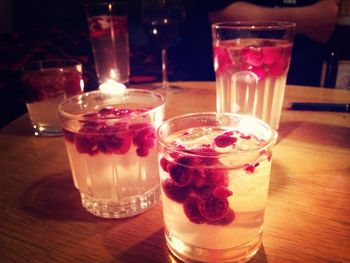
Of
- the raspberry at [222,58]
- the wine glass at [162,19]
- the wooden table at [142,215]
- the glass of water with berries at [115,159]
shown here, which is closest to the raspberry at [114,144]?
the glass of water with berries at [115,159]

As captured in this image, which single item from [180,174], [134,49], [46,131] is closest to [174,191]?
[180,174]

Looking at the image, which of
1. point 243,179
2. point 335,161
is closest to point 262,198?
point 243,179

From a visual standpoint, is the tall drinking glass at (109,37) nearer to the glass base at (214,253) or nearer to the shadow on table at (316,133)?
the shadow on table at (316,133)

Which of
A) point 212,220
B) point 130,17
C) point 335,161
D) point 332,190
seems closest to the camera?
point 212,220

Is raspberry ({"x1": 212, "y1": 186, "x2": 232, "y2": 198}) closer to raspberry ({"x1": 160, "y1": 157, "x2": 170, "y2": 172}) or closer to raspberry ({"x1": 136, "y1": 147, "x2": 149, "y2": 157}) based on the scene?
raspberry ({"x1": 160, "y1": 157, "x2": 170, "y2": 172})

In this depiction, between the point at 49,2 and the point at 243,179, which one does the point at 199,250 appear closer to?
the point at 243,179

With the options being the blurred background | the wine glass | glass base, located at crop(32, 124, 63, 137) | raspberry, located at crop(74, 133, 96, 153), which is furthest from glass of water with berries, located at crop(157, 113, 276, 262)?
the blurred background
